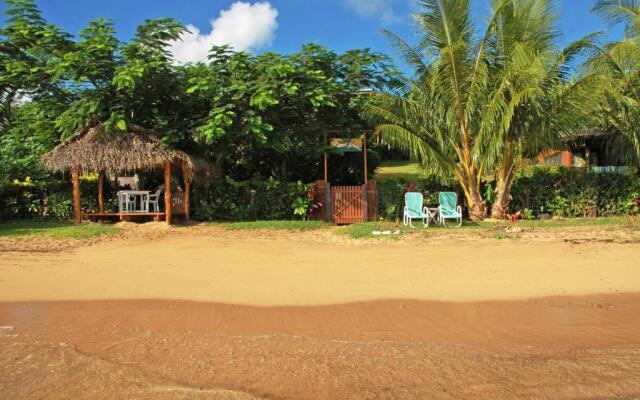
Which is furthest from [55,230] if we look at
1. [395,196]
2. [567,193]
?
[567,193]

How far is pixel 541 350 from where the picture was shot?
17.1ft

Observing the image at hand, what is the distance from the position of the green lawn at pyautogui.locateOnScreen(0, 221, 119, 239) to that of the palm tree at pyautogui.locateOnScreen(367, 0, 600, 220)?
8079 millimetres

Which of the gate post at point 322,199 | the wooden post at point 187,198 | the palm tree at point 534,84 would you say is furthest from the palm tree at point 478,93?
the wooden post at point 187,198

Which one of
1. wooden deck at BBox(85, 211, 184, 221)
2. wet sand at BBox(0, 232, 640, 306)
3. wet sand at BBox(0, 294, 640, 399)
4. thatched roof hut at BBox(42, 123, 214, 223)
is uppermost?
thatched roof hut at BBox(42, 123, 214, 223)

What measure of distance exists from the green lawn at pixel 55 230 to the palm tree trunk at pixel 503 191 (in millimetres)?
10786

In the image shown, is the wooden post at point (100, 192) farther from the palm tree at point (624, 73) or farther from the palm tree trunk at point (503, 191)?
the palm tree at point (624, 73)

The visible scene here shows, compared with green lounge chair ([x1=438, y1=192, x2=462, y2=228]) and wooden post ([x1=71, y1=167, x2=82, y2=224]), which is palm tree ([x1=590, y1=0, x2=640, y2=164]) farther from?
wooden post ([x1=71, y1=167, x2=82, y2=224])

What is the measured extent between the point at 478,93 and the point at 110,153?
1028 cm

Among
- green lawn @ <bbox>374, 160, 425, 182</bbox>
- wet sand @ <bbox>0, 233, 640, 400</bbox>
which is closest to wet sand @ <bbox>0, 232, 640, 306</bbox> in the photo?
wet sand @ <bbox>0, 233, 640, 400</bbox>

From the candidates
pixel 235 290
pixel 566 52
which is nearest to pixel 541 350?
pixel 235 290

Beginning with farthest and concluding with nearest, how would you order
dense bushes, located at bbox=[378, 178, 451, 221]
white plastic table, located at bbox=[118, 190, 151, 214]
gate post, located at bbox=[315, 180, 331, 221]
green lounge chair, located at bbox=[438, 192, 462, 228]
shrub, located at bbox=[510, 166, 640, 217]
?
shrub, located at bbox=[510, 166, 640, 217] < gate post, located at bbox=[315, 180, 331, 221] < dense bushes, located at bbox=[378, 178, 451, 221] < white plastic table, located at bbox=[118, 190, 151, 214] < green lounge chair, located at bbox=[438, 192, 462, 228]

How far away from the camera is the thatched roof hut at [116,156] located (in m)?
14.0

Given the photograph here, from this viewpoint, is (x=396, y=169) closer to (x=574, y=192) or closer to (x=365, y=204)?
(x=574, y=192)

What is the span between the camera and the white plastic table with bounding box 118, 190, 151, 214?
15.0 m
